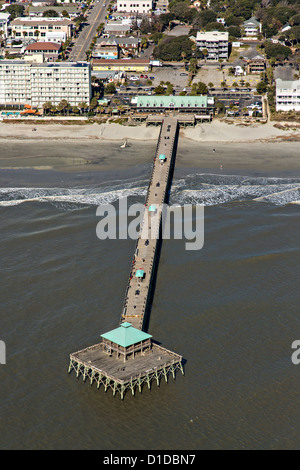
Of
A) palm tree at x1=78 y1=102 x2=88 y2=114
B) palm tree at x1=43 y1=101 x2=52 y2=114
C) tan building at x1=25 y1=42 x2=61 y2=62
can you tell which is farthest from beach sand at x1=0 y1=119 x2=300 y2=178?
tan building at x1=25 y1=42 x2=61 y2=62

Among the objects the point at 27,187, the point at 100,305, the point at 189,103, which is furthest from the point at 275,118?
the point at 100,305

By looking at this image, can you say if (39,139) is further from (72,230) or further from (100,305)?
(100,305)

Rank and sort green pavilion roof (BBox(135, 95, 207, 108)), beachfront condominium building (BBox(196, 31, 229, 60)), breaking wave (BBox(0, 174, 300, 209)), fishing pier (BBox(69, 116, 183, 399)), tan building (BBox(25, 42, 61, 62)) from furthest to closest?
beachfront condominium building (BBox(196, 31, 229, 60)) → tan building (BBox(25, 42, 61, 62)) → green pavilion roof (BBox(135, 95, 207, 108)) → breaking wave (BBox(0, 174, 300, 209)) → fishing pier (BBox(69, 116, 183, 399))

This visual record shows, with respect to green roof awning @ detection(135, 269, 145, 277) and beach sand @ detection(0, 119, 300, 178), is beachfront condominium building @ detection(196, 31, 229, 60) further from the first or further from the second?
green roof awning @ detection(135, 269, 145, 277)

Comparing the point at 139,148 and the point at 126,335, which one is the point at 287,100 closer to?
the point at 139,148

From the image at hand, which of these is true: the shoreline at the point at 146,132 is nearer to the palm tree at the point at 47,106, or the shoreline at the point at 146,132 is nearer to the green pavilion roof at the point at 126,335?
the palm tree at the point at 47,106

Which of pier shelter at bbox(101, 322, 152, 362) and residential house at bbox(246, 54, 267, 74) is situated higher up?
residential house at bbox(246, 54, 267, 74)

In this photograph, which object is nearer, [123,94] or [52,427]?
[52,427]
